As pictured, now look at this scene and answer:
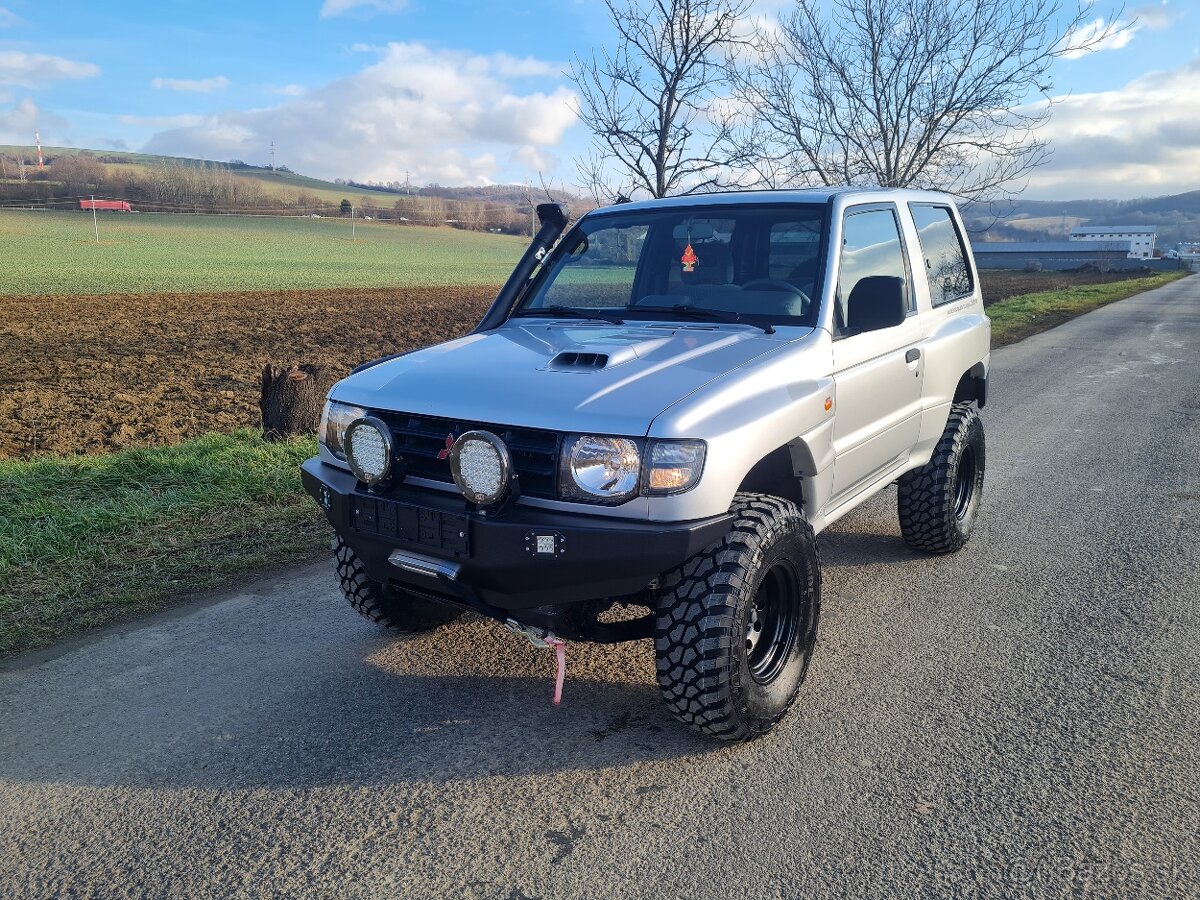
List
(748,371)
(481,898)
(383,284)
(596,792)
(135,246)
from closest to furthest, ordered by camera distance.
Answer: (481,898) → (596,792) → (748,371) → (383,284) → (135,246)

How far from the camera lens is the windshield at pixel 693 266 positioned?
4090 millimetres

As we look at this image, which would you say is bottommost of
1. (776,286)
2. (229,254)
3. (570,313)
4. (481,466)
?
(481,466)

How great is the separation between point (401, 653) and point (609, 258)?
216 cm

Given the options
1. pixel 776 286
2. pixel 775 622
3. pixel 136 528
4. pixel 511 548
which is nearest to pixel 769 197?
pixel 776 286

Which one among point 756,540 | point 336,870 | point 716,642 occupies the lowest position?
point 336,870

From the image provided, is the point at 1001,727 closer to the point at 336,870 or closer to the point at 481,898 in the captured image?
the point at 481,898

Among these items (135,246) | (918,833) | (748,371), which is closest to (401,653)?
(748,371)

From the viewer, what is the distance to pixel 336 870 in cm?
266

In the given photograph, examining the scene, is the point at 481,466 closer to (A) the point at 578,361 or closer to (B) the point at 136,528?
(A) the point at 578,361

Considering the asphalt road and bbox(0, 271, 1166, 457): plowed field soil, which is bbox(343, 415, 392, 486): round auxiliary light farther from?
bbox(0, 271, 1166, 457): plowed field soil

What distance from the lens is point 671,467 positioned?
2.97 meters

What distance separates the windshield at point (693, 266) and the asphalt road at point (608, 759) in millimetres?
1561

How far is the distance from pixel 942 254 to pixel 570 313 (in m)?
2.41

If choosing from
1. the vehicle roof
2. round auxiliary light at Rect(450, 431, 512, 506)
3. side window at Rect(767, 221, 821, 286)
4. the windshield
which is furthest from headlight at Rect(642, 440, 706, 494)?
the vehicle roof
